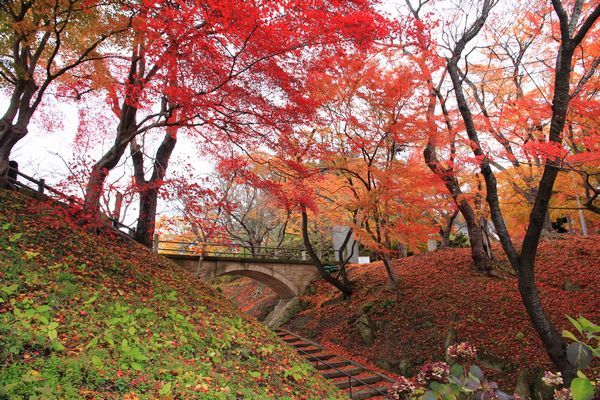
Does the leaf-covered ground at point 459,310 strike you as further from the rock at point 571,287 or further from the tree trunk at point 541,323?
the tree trunk at point 541,323

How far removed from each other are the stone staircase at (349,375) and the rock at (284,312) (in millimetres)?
3961

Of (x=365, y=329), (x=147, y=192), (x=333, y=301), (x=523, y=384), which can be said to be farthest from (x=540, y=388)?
(x=147, y=192)

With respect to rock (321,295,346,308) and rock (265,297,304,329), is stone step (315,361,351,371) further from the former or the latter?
rock (265,297,304,329)

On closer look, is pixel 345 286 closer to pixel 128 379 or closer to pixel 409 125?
pixel 409 125

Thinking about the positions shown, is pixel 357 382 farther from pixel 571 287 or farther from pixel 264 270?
pixel 264 270

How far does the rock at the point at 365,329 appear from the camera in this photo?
12.8 meters

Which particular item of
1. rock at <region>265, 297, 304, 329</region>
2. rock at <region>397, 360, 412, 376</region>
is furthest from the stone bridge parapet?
rock at <region>397, 360, 412, 376</region>

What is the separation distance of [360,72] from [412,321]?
8260 millimetres

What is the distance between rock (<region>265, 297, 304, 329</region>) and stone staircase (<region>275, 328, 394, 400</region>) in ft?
13.0

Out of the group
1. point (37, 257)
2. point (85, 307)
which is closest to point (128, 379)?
point (85, 307)

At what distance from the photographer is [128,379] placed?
381 cm

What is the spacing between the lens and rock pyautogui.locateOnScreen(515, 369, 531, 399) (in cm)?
828

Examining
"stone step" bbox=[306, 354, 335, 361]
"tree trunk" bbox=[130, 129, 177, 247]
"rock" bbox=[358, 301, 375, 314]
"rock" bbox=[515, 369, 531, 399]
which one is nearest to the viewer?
"rock" bbox=[515, 369, 531, 399]

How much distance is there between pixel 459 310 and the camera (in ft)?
38.0
